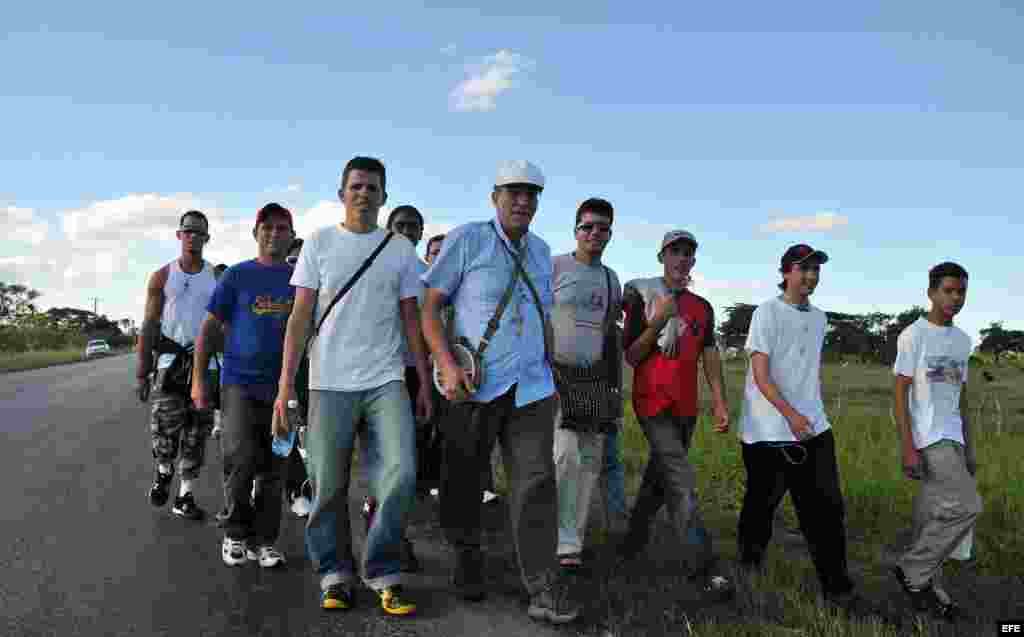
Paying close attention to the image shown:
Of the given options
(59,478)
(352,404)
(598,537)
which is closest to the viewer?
(352,404)

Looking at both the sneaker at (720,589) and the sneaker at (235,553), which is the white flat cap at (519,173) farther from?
the sneaker at (235,553)

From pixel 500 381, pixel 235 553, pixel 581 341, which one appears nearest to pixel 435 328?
pixel 500 381

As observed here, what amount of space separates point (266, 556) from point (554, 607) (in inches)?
71.8

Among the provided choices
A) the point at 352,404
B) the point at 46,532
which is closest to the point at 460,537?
the point at 352,404

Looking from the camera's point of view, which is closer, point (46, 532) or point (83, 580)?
point (83, 580)

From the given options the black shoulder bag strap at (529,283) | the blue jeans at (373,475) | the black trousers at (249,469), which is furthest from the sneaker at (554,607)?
the black trousers at (249,469)

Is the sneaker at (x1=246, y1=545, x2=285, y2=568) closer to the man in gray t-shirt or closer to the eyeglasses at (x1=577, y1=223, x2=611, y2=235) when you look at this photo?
the man in gray t-shirt

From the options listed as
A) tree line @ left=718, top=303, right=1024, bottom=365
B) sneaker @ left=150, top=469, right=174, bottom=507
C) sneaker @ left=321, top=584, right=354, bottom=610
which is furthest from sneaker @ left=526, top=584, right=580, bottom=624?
tree line @ left=718, top=303, right=1024, bottom=365

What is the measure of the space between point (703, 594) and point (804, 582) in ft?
2.59

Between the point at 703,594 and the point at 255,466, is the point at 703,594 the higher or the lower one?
the lower one

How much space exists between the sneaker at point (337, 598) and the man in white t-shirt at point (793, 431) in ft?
7.38

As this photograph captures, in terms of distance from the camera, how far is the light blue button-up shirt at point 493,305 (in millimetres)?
4121

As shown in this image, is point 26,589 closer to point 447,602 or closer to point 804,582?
point 447,602

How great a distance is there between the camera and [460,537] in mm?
4203
